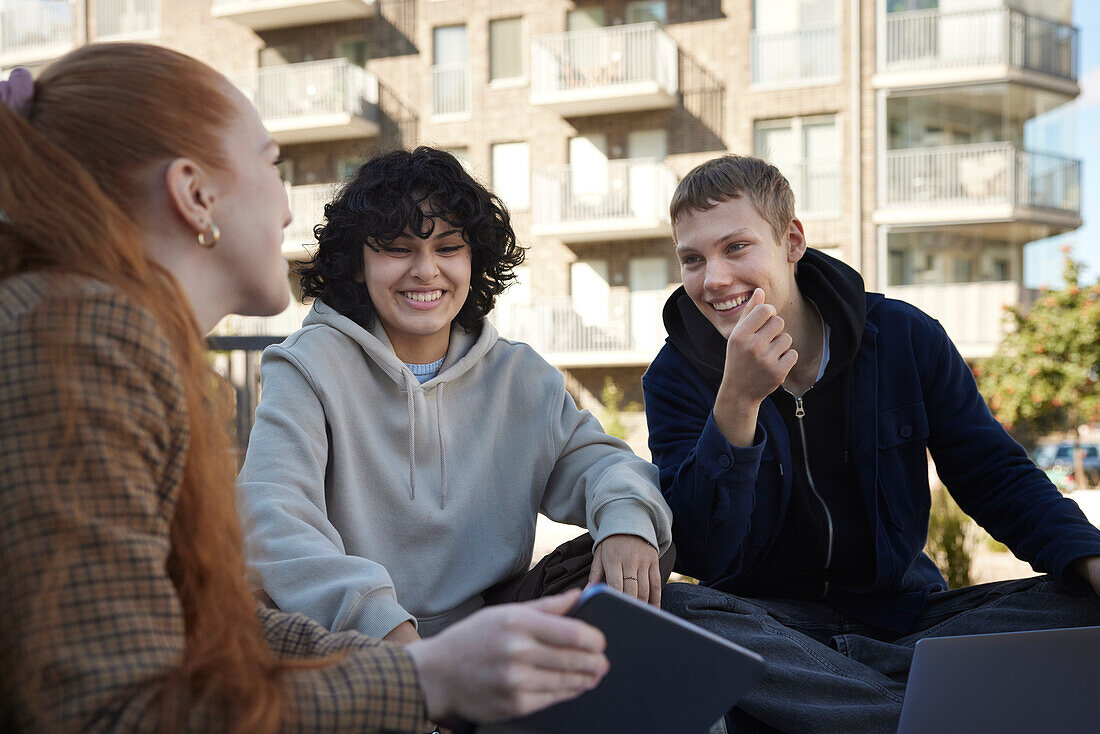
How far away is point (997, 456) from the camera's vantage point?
8.75 feet

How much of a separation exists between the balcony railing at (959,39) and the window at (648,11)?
4.00 meters

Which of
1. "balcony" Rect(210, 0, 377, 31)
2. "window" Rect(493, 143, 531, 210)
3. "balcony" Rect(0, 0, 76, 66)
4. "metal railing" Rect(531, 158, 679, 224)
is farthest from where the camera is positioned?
"balcony" Rect(0, 0, 76, 66)

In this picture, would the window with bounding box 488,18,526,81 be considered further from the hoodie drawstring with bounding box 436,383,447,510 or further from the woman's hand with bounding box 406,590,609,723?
the woman's hand with bounding box 406,590,609,723

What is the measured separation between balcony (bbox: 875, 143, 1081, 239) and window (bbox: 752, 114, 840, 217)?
34.6 inches

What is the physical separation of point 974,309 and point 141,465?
56.9 ft

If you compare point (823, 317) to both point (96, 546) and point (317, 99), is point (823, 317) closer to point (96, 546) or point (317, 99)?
point (96, 546)

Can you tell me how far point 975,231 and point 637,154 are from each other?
6.12 meters

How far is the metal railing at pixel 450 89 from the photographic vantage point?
1909cm

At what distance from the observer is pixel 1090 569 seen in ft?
7.38

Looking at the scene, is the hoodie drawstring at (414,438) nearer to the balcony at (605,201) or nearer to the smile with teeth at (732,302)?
the smile with teeth at (732,302)

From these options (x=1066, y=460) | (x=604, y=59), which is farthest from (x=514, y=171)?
(x=1066, y=460)

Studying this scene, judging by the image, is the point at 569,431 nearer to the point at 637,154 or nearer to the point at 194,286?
the point at 194,286

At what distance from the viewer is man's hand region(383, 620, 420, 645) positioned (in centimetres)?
191

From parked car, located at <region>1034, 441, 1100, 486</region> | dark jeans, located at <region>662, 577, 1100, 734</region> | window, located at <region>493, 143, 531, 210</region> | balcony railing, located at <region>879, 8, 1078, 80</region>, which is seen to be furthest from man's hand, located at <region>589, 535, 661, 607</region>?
window, located at <region>493, 143, 531, 210</region>
